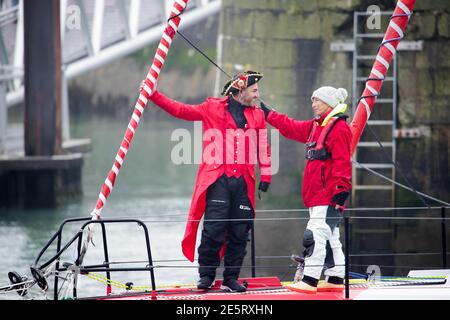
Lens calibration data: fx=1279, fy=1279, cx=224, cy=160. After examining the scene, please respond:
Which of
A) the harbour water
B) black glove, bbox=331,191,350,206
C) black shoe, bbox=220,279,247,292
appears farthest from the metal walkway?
black glove, bbox=331,191,350,206

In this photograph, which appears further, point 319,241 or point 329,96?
point 329,96

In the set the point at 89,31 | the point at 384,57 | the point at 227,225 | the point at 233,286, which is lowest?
the point at 233,286

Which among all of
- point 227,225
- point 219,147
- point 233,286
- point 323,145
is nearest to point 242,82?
point 219,147

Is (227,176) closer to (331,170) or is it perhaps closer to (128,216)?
(331,170)

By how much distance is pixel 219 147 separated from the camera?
34.9 feet

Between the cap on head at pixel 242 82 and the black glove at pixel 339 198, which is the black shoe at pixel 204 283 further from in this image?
the cap on head at pixel 242 82

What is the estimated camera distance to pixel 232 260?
34.8 feet

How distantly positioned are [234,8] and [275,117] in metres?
9.29

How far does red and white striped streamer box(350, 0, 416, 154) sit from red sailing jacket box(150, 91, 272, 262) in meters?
1.08

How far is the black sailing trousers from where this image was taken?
10.5m

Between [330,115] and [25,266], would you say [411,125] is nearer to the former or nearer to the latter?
[25,266]

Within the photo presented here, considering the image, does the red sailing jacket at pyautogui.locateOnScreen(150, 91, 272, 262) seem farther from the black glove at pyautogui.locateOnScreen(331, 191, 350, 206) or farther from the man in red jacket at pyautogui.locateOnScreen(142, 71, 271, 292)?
the black glove at pyautogui.locateOnScreen(331, 191, 350, 206)

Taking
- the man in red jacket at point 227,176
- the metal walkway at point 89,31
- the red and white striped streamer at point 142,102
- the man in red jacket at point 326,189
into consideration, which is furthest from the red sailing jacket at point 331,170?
the metal walkway at point 89,31

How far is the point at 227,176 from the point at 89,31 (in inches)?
669
